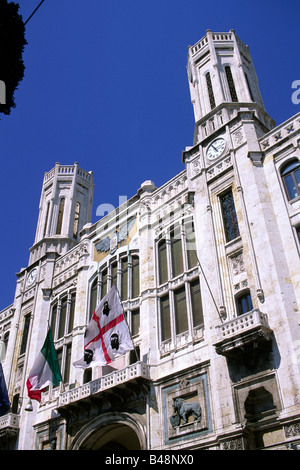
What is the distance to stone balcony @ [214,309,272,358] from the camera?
19.1 m

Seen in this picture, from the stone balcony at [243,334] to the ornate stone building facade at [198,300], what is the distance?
57 mm

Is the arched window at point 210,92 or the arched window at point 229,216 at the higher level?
the arched window at point 210,92

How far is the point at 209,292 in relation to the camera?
23422mm

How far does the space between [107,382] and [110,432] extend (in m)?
3.17

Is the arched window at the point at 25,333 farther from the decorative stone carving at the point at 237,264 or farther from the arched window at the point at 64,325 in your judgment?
the decorative stone carving at the point at 237,264

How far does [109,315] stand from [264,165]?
11684 millimetres

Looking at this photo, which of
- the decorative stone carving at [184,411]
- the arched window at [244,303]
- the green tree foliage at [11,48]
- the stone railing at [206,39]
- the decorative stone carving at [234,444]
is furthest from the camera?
the stone railing at [206,39]

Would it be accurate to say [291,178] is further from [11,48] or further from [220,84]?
[11,48]

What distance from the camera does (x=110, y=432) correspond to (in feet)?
84.1

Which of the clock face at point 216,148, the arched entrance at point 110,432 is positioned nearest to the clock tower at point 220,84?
the clock face at point 216,148

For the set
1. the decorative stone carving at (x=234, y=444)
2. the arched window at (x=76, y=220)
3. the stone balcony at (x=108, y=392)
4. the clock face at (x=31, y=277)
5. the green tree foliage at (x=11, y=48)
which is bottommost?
the decorative stone carving at (x=234, y=444)

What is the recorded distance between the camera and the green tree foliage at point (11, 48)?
1286cm
